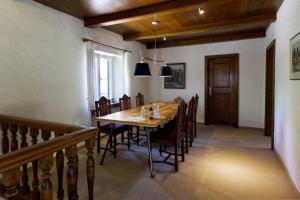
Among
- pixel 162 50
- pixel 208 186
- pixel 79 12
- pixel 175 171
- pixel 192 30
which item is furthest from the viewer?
pixel 162 50

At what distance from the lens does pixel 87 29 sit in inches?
158

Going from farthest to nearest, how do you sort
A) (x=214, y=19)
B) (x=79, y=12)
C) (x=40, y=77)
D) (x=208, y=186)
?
(x=214, y=19), (x=79, y=12), (x=40, y=77), (x=208, y=186)

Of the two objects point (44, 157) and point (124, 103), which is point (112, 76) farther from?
point (44, 157)

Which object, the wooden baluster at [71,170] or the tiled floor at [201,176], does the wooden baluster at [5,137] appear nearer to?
the tiled floor at [201,176]

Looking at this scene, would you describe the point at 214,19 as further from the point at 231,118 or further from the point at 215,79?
the point at 231,118

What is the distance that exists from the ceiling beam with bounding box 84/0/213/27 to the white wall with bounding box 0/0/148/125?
403 millimetres

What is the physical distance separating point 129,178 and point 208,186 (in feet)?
3.28

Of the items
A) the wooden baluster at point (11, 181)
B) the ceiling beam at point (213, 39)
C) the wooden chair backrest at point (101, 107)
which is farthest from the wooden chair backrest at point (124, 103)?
the wooden baluster at point (11, 181)

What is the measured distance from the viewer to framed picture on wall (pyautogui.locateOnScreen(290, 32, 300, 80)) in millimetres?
2309

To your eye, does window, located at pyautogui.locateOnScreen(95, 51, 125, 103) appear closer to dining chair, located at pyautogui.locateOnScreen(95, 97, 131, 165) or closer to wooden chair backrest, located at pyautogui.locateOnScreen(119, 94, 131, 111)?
wooden chair backrest, located at pyautogui.locateOnScreen(119, 94, 131, 111)

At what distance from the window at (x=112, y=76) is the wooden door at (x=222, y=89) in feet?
7.83

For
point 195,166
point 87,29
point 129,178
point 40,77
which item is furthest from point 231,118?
point 40,77

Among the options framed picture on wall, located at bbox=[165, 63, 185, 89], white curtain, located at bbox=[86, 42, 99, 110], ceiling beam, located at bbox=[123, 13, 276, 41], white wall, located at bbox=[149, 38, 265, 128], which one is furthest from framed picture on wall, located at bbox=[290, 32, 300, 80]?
framed picture on wall, located at bbox=[165, 63, 185, 89]

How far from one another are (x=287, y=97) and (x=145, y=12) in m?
2.46
